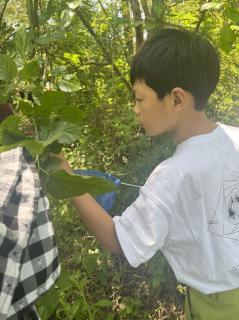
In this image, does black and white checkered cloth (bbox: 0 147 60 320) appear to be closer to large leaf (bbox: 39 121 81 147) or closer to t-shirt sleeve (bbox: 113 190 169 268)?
large leaf (bbox: 39 121 81 147)

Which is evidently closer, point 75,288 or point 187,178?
point 187,178

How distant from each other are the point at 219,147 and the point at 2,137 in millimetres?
625

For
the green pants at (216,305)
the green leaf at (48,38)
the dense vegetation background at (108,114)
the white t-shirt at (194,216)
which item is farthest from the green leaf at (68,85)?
the green pants at (216,305)

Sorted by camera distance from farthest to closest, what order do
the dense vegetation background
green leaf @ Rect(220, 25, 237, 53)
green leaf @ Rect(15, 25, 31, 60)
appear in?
the dense vegetation background < green leaf @ Rect(220, 25, 237, 53) < green leaf @ Rect(15, 25, 31, 60)

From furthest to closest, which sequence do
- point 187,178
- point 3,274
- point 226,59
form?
point 226,59 → point 187,178 → point 3,274

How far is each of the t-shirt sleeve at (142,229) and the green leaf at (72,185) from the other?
0.25m

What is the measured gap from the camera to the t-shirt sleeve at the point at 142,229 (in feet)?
3.67

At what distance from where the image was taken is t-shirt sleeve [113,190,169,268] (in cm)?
112

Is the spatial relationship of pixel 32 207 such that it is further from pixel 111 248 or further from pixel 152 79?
pixel 152 79

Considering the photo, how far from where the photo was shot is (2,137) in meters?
0.88

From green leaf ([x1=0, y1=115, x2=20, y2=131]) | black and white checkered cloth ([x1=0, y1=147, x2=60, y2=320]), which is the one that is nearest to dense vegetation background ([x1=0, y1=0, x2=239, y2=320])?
green leaf ([x1=0, y1=115, x2=20, y2=131])

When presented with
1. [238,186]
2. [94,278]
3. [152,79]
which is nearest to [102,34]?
[94,278]

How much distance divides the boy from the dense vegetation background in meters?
0.30

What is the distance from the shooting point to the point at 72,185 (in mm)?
904
